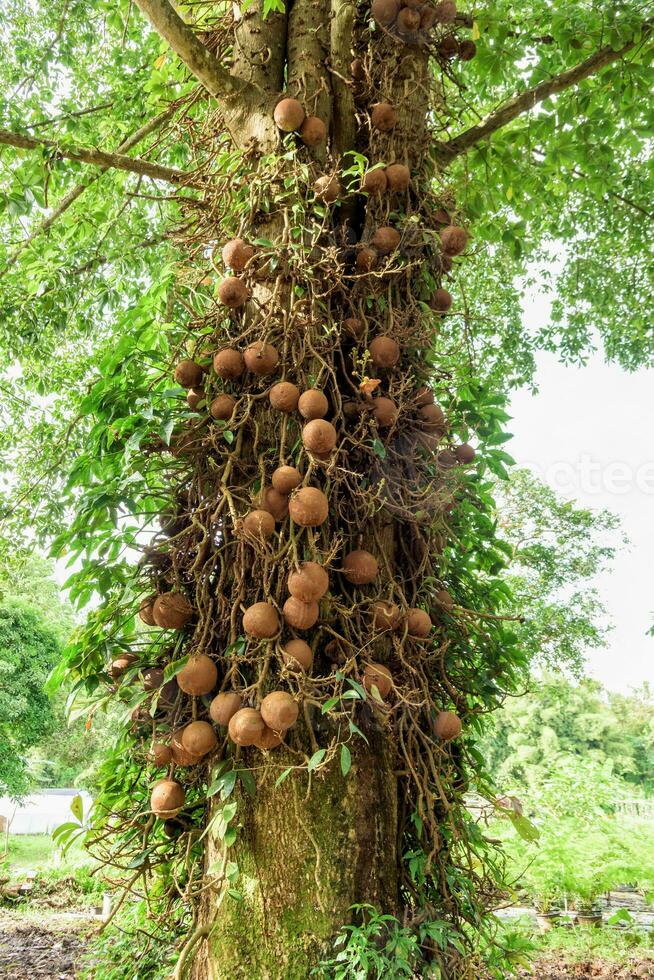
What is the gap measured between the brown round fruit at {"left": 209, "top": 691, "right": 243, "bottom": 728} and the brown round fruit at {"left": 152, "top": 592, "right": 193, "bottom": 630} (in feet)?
0.77

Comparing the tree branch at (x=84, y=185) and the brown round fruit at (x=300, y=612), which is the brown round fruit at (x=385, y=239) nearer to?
the brown round fruit at (x=300, y=612)

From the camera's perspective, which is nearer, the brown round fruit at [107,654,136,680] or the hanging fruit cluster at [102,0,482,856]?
the hanging fruit cluster at [102,0,482,856]

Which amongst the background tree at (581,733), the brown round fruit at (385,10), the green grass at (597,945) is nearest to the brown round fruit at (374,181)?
the brown round fruit at (385,10)

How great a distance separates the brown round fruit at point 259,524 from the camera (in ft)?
4.98

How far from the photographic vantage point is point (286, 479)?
61.1 inches

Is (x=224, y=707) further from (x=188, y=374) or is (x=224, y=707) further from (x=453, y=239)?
(x=453, y=239)

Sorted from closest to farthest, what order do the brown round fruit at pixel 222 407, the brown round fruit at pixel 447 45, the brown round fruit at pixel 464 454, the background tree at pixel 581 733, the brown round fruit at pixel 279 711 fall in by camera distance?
the brown round fruit at pixel 279 711 < the brown round fruit at pixel 222 407 < the brown round fruit at pixel 464 454 < the brown round fruit at pixel 447 45 < the background tree at pixel 581 733

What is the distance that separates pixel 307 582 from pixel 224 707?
0.31 m

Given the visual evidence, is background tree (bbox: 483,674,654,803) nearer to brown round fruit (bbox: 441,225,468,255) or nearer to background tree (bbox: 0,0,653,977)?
background tree (bbox: 0,0,653,977)

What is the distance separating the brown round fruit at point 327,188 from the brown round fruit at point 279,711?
1.23 meters

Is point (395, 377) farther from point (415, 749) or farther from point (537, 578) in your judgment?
point (537, 578)

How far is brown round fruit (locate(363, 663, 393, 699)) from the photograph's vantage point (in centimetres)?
151

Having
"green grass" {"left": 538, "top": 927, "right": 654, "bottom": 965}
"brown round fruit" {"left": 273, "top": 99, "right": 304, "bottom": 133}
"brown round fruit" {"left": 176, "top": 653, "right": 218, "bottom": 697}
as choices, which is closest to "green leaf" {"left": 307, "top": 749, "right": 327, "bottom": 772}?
"brown round fruit" {"left": 176, "top": 653, "right": 218, "bottom": 697}

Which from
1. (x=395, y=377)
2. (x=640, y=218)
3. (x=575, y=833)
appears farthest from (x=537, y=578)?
(x=395, y=377)
